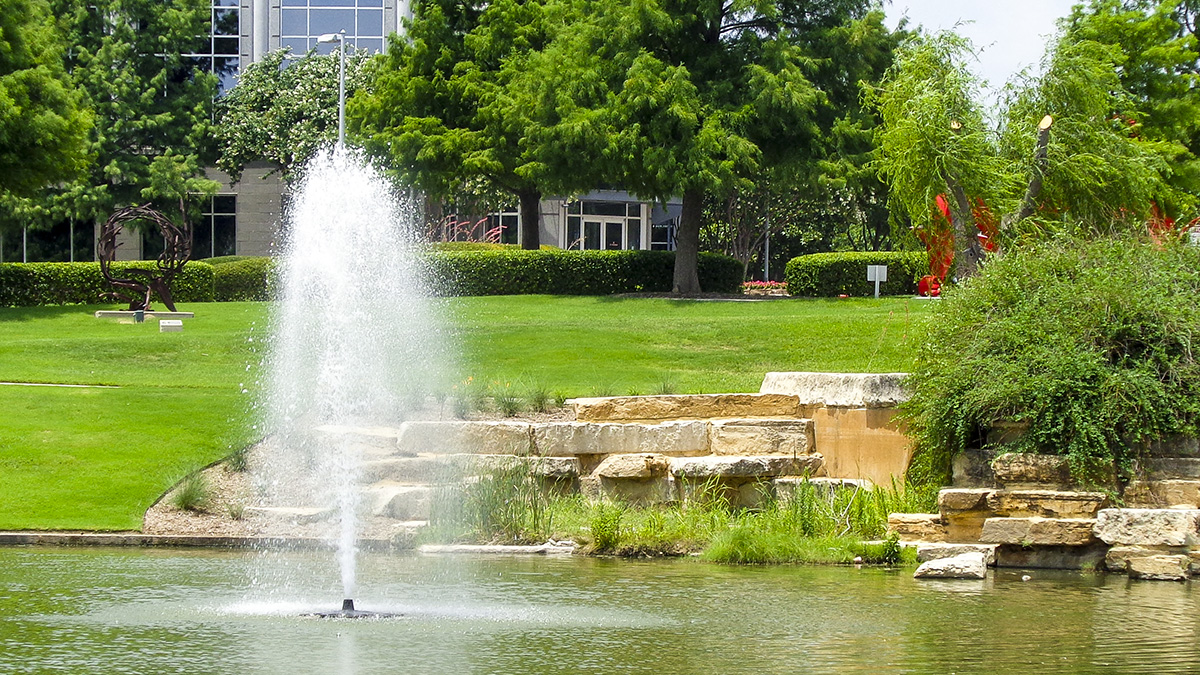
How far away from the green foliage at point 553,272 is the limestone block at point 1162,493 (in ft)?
78.0

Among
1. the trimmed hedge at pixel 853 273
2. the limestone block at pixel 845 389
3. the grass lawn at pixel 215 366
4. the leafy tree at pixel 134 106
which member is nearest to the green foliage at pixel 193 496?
the grass lawn at pixel 215 366

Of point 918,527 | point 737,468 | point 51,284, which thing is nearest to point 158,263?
point 51,284

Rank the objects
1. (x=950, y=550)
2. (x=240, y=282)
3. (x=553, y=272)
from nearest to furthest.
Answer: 1. (x=950, y=550)
2. (x=553, y=272)
3. (x=240, y=282)

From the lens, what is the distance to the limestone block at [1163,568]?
1298 cm

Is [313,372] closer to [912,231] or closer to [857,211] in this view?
[912,231]

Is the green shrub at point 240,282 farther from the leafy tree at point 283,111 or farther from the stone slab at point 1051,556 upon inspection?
the stone slab at point 1051,556

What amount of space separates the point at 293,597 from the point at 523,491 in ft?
12.5

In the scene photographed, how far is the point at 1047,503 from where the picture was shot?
13930 mm

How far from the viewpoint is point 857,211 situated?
54.7 meters

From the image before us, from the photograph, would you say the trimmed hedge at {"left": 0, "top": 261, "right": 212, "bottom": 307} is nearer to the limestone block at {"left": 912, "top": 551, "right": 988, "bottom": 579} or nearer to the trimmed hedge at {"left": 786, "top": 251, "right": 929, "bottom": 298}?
the trimmed hedge at {"left": 786, "top": 251, "right": 929, "bottom": 298}

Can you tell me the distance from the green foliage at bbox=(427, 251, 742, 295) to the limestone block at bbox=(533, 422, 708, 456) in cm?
2153

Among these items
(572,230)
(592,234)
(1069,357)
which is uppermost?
(572,230)

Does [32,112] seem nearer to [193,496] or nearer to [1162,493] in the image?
[193,496]

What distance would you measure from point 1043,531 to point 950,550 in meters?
0.87
